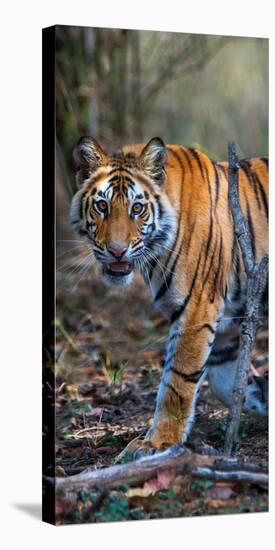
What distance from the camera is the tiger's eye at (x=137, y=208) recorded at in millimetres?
7594

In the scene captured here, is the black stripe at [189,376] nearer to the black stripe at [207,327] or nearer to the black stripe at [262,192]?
the black stripe at [207,327]

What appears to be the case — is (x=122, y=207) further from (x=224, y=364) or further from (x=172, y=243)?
(x=224, y=364)

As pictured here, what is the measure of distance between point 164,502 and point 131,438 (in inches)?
19.8

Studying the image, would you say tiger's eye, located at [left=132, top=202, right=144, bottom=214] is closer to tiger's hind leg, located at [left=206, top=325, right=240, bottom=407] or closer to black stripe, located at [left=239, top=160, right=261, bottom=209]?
black stripe, located at [left=239, top=160, right=261, bottom=209]

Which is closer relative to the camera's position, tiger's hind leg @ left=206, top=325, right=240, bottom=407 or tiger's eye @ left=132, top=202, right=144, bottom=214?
tiger's eye @ left=132, top=202, right=144, bottom=214

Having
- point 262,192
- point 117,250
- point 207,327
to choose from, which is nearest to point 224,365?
point 207,327

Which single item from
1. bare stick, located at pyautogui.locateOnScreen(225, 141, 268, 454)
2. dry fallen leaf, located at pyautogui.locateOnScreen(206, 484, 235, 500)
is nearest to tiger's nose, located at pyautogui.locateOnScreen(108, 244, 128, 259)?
bare stick, located at pyautogui.locateOnScreen(225, 141, 268, 454)

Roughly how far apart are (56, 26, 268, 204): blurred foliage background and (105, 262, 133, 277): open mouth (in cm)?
73

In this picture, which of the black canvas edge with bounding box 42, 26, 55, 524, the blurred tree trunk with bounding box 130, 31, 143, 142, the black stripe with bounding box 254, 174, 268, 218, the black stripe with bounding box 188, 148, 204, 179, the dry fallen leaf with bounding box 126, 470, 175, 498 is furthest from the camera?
the black stripe with bounding box 254, 174, 268, 218

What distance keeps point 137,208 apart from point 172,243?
1.02 feet

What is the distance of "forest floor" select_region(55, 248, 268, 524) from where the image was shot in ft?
24.5

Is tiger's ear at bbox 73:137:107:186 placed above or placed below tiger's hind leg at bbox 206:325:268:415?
above

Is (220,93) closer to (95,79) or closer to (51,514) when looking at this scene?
(95,79)

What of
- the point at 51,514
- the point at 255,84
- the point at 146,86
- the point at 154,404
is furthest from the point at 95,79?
the point at 51,514
